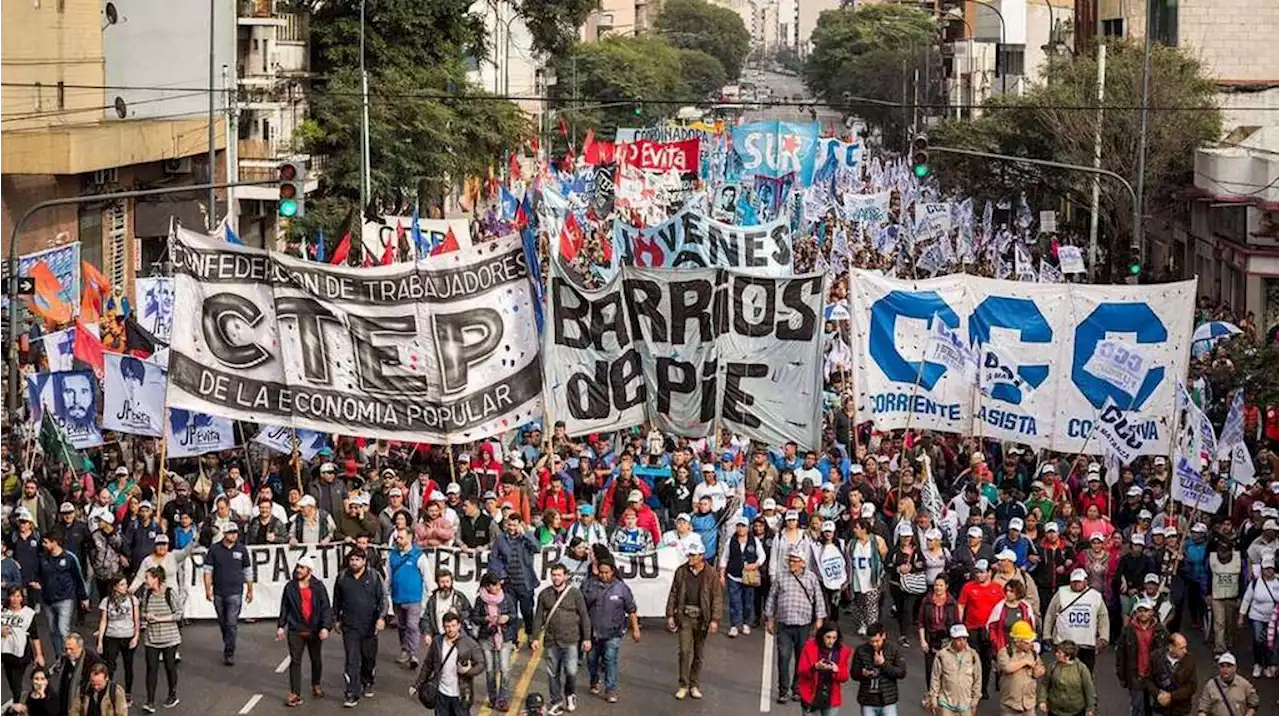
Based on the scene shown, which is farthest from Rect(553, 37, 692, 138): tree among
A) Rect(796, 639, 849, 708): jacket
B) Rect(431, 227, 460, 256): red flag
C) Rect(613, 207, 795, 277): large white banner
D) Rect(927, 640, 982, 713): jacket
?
Rect(927, 640, 982, 713): jacket

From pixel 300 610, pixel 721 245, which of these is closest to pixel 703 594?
pixel 300 610

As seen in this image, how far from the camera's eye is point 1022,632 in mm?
16688

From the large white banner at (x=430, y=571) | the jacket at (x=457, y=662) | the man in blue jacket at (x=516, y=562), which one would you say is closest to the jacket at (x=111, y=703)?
the jacket at (x=457, y=662)

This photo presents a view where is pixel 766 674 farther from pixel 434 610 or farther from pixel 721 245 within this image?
pixel 721 245

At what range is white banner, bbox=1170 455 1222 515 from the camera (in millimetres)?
20188

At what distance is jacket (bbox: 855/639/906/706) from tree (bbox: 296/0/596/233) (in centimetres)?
3896

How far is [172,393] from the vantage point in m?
20.9

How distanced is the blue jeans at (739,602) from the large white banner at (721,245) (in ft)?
33.3

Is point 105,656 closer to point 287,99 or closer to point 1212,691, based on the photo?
point 1212,691

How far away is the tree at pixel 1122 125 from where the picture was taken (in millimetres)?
54562

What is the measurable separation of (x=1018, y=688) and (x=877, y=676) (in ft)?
3.58

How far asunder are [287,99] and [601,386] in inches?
1597

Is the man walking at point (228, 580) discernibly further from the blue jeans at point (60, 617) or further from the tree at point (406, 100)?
the tree at point (406, 100)

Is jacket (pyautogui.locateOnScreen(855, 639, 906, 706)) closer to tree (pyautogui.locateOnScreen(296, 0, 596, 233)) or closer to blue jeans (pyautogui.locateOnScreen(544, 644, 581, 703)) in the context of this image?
blue jeans (pyautogui.locateOnScreen(544, 644, 581, 703))
